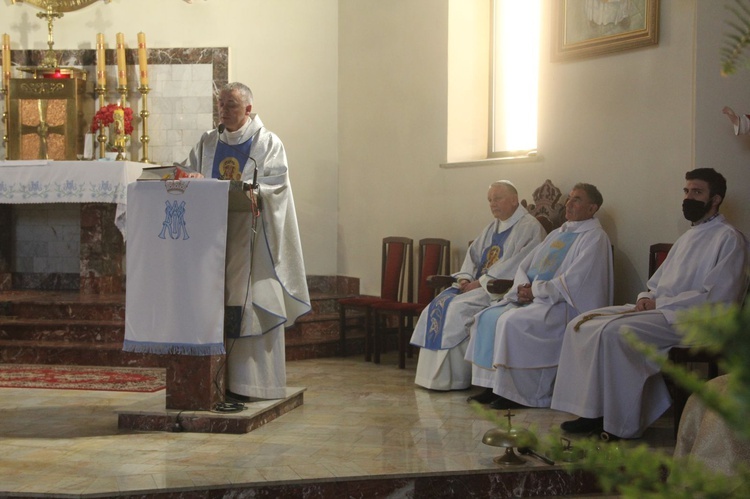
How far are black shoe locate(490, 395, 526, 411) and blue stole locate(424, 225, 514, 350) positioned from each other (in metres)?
0.72

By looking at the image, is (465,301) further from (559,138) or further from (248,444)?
(248,444)

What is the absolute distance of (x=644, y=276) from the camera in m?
5.66

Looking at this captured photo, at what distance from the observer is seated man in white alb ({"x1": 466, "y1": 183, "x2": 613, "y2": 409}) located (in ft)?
17.3

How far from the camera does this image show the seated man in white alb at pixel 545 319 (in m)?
5.27

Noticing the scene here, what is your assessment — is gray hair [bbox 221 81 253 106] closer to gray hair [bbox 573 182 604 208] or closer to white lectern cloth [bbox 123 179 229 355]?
white lectern cloth [bbox 123 179 229 355]

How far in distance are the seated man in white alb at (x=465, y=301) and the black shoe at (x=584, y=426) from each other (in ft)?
4.60

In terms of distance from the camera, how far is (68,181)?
24.8 ft

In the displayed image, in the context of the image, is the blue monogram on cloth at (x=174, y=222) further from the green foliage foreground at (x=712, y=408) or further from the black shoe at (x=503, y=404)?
the green foliage foreground at (x=712, y=408)

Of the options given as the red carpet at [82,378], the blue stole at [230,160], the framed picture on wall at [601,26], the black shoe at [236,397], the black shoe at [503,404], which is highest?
the framed picture on wall at [601,26]

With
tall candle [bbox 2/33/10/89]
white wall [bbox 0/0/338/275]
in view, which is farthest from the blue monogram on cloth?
tall candle [bbox 2/33/10/89]

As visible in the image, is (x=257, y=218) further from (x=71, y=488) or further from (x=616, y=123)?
(x=616, y=123)

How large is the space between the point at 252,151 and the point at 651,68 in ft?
8.50

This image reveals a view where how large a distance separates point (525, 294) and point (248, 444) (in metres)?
2.10

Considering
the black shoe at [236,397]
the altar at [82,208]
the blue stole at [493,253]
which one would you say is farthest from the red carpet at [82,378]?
the blue stole at [493,253]
